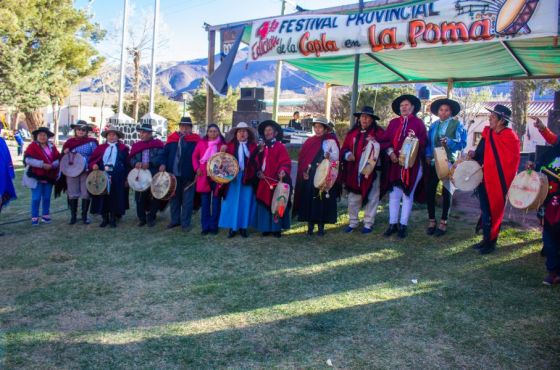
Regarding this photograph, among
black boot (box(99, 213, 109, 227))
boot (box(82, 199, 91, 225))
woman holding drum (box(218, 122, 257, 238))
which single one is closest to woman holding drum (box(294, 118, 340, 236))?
woman holding drum (box(218, 122, 257, 238))

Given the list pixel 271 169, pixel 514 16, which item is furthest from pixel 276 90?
pixel 514 16

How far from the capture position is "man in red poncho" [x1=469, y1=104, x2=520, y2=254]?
5.95 meters

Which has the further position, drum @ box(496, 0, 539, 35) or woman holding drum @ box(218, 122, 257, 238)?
woman holding drum @ box(218, 122, 257, 238)

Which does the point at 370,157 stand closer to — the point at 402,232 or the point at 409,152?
the point at 409,152

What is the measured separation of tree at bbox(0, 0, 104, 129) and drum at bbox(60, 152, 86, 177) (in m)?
19.2

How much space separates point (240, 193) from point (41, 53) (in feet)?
83.7

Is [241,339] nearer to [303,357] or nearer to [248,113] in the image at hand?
[303,357]

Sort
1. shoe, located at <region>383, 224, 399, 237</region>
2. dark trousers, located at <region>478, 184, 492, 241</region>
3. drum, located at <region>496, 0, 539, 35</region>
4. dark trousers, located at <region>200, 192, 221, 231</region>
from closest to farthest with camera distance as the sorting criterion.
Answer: drum, located at <region>496, 0, 539, 35</region> < dark trousers, located at <region>478, 184, 492, 241</region> < shoe, located at <region>383, 224, 399, 237</region> < dark trousers, located at <region>200, 192, 221, 231</region>

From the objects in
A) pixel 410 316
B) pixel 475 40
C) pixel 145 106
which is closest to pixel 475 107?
pixel 145 106

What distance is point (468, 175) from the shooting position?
611 centimetres

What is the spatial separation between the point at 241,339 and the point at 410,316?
5.18ft

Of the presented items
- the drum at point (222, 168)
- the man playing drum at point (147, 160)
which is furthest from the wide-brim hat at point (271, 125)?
the man playing drum at point (147, 160)

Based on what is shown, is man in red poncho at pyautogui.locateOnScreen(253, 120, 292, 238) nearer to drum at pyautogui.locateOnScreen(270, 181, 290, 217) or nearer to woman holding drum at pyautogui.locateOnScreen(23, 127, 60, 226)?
drum at pyautogui.locateOnScreen(270, 181, 290, 217)

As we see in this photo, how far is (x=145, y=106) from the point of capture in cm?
4381
